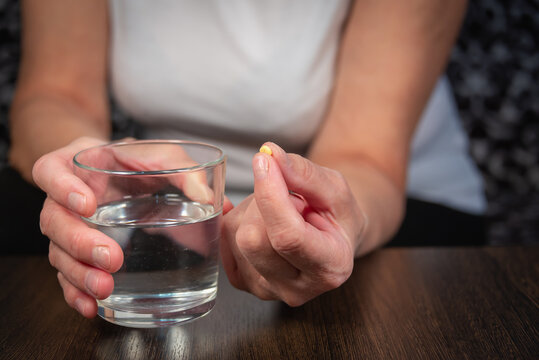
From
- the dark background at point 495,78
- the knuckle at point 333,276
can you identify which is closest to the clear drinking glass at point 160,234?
the knuckle at point 333,276

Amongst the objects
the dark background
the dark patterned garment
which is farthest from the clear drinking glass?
the dark patterned garment

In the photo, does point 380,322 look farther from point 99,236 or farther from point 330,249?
point 99,236

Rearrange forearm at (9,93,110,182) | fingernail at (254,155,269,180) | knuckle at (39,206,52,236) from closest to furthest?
1. fingernail at (254,155,269,180)
2. knuckle at (39,206,52,236)
3. forearm at (9,93,110,182)

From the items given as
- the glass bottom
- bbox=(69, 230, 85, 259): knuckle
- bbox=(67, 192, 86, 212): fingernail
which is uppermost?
bbox=(67, 192, 86, 212): fingernail

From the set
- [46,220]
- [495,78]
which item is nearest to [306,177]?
[46,220]

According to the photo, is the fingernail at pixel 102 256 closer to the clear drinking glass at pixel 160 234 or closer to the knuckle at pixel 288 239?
the clear drinking glass at pixel 160 234

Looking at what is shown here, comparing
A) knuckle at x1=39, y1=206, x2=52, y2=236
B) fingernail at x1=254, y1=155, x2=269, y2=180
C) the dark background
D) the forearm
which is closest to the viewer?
fingernail at x1=254, y1=155, x2=269, y2=180

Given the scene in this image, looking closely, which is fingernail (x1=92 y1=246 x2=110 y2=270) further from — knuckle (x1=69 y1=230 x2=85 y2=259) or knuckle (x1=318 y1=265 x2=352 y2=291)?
knuckle (x1=318 y1=265 x2=352 y2=291)
